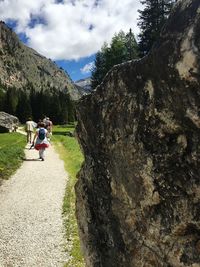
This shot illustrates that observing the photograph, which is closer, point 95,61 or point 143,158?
point 143,158

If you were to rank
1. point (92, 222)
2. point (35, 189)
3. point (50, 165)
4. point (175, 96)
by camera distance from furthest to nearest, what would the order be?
point (50, 165)
point (35, 189)
point (92, 222)
point (175, 96)

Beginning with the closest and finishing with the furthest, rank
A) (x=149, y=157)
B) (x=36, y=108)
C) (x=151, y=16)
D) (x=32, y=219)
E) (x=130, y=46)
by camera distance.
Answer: (x=149, y=157)
(x=32, y=219)
(x=151, y=16)
(x=130, y=46)
(x=36, y=108)

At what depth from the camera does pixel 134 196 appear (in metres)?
6.07

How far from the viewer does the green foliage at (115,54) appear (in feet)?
225

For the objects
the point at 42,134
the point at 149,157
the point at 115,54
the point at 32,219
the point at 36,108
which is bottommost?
the point at 32,219

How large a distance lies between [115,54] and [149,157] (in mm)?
64694

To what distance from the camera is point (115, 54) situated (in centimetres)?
6906

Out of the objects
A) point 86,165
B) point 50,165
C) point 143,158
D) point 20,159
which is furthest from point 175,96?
point 20,159

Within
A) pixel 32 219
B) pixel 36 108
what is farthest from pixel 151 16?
pixel 36 108

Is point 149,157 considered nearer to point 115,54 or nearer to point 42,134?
point 42,134

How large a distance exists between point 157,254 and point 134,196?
83cm

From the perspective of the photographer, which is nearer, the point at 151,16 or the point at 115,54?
the point at 151,16

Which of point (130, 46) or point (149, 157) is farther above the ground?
point (130, 46)

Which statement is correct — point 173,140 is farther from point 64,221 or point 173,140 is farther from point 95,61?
point 95,61
